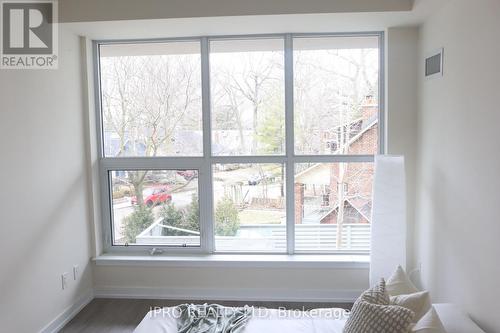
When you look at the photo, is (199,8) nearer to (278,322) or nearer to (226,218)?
(226,218)

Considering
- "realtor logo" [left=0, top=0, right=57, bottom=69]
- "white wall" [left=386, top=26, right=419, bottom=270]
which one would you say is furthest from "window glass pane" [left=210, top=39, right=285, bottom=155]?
"realtor logo" [left=0, top=0, right=57, bottom=69]

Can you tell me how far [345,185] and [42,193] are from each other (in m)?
2.45

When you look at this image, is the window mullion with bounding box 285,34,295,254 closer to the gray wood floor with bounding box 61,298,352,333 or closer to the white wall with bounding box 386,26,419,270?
the gray wood floor with bounding box 61,298,352,333

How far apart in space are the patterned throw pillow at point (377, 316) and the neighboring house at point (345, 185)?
5.32ft

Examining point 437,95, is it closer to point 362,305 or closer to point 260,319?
point 362,305

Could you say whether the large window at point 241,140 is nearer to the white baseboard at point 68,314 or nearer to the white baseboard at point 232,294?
the white baseboard at point 232,294

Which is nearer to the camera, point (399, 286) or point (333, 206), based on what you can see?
point (399, 286)

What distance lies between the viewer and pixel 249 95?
3.55 meters

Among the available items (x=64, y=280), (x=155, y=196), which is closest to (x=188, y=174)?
(x=155, y=196)

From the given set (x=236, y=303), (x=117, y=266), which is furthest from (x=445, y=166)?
(x=117, y=266)

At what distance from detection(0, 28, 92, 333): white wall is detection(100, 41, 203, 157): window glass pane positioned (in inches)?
12.1

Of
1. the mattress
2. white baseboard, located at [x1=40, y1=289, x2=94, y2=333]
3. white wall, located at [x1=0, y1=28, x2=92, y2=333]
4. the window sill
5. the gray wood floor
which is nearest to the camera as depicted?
the mattress

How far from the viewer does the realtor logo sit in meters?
2.63

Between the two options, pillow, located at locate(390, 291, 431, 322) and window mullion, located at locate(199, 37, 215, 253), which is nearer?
pillow, located at locate(390, 291, 431, 322)
